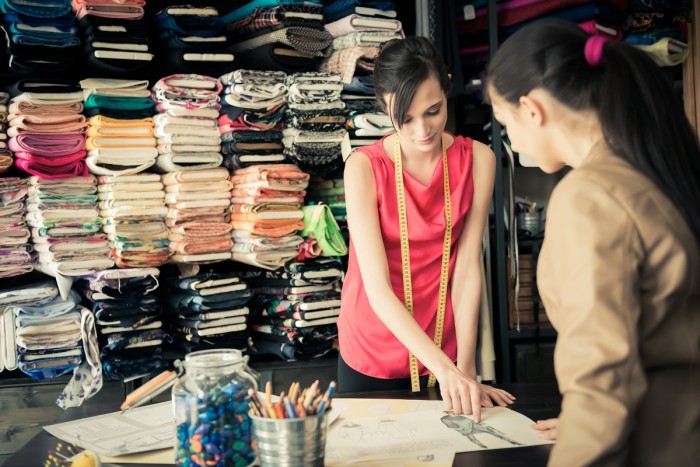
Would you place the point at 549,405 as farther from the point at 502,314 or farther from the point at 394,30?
the point at 394,30

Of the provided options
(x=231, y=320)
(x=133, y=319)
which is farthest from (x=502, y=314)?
(x=133, y=319)

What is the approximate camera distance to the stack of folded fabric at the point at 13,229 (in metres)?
2.90

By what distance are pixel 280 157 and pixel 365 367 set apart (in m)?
1.21

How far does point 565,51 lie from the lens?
1.18m

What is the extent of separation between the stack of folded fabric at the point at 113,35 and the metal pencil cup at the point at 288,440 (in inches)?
79.5

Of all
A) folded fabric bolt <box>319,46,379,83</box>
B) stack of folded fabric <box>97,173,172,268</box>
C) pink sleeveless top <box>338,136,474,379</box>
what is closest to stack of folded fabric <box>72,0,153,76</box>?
stack of folded fabric <box>97,173,172,268</box>

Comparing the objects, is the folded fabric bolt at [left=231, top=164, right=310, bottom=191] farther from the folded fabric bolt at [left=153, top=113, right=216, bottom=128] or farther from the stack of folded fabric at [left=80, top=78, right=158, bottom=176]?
the stack of folded fabric at [left=80, top=78, right=158, bottom=176]

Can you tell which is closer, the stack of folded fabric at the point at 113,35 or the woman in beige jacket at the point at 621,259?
the woman in beige jacket at the point at 621,259

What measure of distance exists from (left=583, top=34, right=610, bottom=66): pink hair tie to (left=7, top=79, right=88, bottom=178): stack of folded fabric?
2.25 meters

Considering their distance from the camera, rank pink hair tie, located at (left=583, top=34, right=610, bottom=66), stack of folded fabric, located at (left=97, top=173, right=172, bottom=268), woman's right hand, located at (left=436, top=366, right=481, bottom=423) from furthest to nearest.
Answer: stack of folded fabric, located at (left=97, top=173, right=172, bottom=268) < woman's right hand, located at (left=436, top=366, right=481, bottom=423) < pink hair tie, located at (left=583, top=34, right=610, bottom=66)

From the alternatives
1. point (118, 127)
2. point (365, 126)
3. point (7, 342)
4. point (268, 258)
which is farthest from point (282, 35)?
point (7, 342)

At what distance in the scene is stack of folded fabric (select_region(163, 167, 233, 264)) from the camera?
3.05 meters

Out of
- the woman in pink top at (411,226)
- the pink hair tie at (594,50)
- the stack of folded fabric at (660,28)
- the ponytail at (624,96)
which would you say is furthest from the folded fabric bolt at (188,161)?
the pink hair tie at (594,50)

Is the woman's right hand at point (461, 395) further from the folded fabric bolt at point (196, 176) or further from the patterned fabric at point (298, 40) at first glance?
the patterned fabric at point (298, 40)
